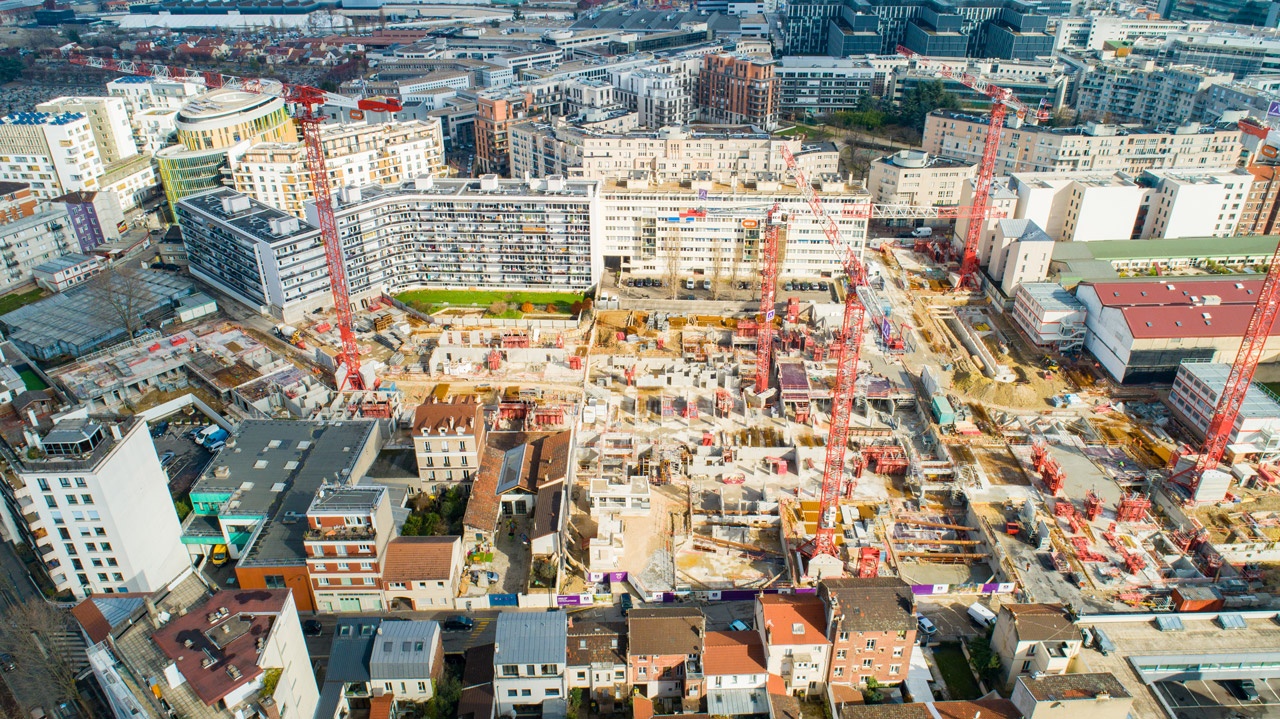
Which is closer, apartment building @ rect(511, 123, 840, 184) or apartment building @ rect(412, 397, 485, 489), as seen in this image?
apartment building @ rect(412, 397, 485, 489)

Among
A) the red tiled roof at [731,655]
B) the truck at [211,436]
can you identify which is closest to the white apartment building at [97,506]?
the truck at [211,436]

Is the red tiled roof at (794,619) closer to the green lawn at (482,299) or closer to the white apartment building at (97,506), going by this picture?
the white apartment building at (97,506)

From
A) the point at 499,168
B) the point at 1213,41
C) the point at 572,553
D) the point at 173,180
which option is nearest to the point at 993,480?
the point at 572,553

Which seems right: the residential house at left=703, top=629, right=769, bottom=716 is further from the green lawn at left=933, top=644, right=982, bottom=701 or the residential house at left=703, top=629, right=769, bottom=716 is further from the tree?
the tree

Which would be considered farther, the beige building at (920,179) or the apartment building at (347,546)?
the beige building at (920,179)

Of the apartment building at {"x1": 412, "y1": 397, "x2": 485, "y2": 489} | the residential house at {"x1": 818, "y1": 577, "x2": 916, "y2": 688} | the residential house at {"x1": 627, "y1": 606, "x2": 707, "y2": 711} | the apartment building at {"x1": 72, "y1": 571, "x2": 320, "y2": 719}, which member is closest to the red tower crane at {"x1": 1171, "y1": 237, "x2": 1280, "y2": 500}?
the residential house at {"x1": 818, "y1": 577, "x2": 916, "y2": 688}

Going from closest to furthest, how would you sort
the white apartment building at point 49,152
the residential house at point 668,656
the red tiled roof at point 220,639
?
1. the red tiled roof at point 220,639
2. the residential house at point 668,656
3. the white apartment building at point 49,152
